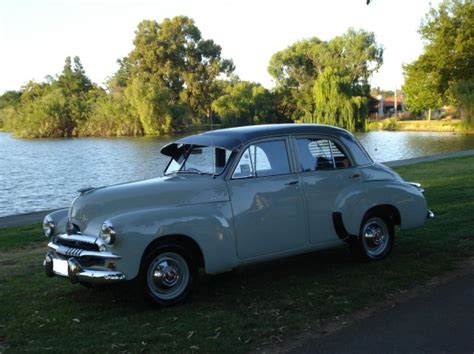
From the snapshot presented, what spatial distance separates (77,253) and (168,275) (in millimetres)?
895

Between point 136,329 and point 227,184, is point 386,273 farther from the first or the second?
point 136,329

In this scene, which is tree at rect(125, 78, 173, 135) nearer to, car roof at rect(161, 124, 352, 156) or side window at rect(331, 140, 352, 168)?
car roof at rect(161, 124, 352, 156)

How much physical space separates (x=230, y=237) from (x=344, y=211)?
1.59 m

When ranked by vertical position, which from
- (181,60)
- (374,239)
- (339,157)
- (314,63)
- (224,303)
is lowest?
(224,303)

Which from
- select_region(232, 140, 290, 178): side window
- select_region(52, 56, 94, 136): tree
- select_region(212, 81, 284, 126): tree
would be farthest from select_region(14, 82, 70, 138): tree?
select_region(232, 140, 290, 178): side window

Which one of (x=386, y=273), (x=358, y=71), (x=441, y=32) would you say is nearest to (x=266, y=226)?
(x=386, y=273)

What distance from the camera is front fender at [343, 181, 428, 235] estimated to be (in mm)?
6633

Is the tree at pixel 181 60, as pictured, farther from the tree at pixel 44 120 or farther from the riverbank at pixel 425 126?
the riverbank at pixel 425 126

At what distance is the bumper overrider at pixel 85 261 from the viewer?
509cm

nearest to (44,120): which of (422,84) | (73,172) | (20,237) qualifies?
(422,84)

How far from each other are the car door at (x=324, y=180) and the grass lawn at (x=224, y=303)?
1.99ft

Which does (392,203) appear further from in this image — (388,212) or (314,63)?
(314,63)

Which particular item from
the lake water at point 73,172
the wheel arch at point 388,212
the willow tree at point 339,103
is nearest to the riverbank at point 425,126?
the willow tree at point 339,103

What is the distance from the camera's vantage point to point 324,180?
21.2 ft
